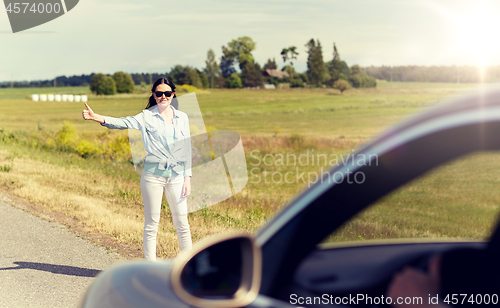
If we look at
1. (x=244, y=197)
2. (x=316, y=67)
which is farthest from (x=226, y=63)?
(x=244, y=197)

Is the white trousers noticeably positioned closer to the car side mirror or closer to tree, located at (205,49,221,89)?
the car side mirror

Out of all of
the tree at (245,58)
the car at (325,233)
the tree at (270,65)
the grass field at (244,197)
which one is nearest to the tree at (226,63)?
the tree at (245,58)

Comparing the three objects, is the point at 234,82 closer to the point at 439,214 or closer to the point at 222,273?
the point at 439,214

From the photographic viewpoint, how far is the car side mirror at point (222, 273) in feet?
3.99

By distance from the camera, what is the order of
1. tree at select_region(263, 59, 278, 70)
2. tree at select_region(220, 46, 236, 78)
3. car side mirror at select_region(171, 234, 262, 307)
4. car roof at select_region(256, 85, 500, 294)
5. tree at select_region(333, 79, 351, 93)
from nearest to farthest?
car roof at select_region(256, 85, 500, 294) < car side mirror at select_region(171, 234, 262, 307) < tree at select_region(333, 79, 351, 93) < tree at select_region(220, 46, 236, 78) < tree at select_region(263, 59, 278, 70)

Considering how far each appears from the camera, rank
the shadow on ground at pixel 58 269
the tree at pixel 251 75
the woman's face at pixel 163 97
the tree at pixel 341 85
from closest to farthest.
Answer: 1. the woman's face at pixel 163 97
2. the shadow on ground at pixel 58 269
3. the tree at pixel 341 85
4. the tree at pixel 251 75

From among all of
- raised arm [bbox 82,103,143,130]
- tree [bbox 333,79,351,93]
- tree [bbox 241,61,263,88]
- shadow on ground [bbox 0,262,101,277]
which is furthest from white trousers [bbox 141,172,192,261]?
tree [bbox 241,61,263,88]

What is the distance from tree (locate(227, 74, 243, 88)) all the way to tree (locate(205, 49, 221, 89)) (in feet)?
12.0

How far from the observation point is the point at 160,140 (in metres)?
4.40

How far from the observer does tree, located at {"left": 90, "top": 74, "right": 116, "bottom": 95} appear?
9519 cm

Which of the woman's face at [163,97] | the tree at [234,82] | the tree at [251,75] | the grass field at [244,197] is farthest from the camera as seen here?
→ the tree at [251,75]

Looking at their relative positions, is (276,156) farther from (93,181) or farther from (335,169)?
(335,169)

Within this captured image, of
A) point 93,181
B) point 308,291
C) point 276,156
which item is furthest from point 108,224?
point 276,156

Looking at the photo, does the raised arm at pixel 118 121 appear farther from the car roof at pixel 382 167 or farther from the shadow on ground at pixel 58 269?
the car roof at pixel 382 167
